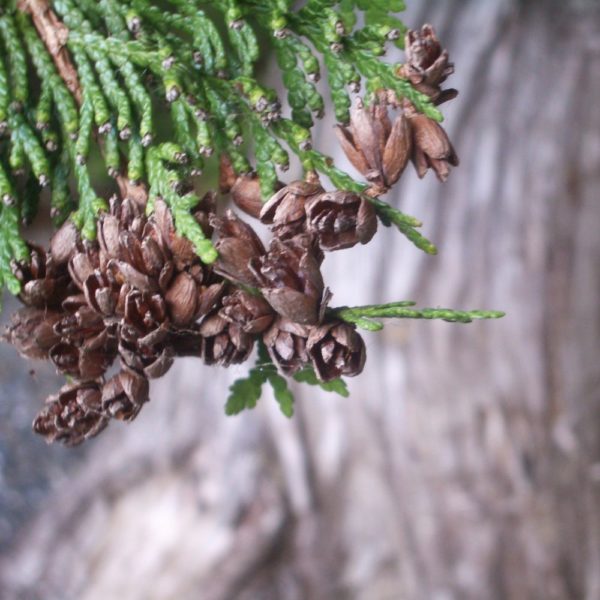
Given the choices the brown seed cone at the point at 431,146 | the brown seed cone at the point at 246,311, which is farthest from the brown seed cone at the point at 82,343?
the brown seed cone at the point at 431,146

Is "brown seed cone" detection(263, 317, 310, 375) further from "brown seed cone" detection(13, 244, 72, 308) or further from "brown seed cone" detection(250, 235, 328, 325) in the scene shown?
"brown seed cone" detection(13, 244, 72, 308)

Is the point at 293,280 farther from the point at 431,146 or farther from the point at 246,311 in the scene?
the point at 431,146

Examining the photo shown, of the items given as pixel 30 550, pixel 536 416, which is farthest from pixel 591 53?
pixel 30 550

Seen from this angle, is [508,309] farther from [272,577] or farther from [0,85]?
[0,85]

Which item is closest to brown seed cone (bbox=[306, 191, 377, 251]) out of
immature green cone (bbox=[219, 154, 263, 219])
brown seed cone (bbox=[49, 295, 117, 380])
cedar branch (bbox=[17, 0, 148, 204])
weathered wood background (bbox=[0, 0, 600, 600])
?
immature green cone (bbox=[219, 154, 263, 219])

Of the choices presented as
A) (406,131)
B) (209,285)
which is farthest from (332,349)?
(406,131)
